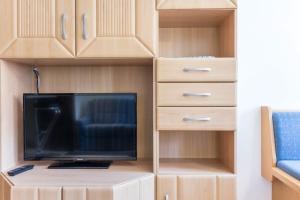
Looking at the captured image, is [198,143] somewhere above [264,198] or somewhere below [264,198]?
above

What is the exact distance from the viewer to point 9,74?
5.95 ft

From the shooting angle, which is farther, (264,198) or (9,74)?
(264,198)

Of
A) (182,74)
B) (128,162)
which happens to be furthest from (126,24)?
(128,162)

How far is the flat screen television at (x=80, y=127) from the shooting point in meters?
1.90

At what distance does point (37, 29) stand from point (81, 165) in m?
0.91

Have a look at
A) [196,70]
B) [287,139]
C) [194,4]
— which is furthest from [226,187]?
[194,4]

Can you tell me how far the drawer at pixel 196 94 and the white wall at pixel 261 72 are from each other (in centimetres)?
34

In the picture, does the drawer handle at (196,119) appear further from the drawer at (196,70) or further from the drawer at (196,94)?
the drawer at (196,70)

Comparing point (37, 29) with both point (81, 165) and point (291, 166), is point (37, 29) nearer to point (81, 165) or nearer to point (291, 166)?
point (81, 165)

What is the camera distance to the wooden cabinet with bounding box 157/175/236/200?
1.69m

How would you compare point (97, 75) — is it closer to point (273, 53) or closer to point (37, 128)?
point (37, 128)

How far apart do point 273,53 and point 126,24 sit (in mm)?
1048

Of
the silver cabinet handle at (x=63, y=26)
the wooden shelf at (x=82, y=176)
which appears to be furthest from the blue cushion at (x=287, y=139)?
the silver cabinet handle at (x=63, y=26)

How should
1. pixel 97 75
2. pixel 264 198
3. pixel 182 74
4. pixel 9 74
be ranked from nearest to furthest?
pixel 182 74, pixel 9 74, pixel 264 198, pixel 97 75
